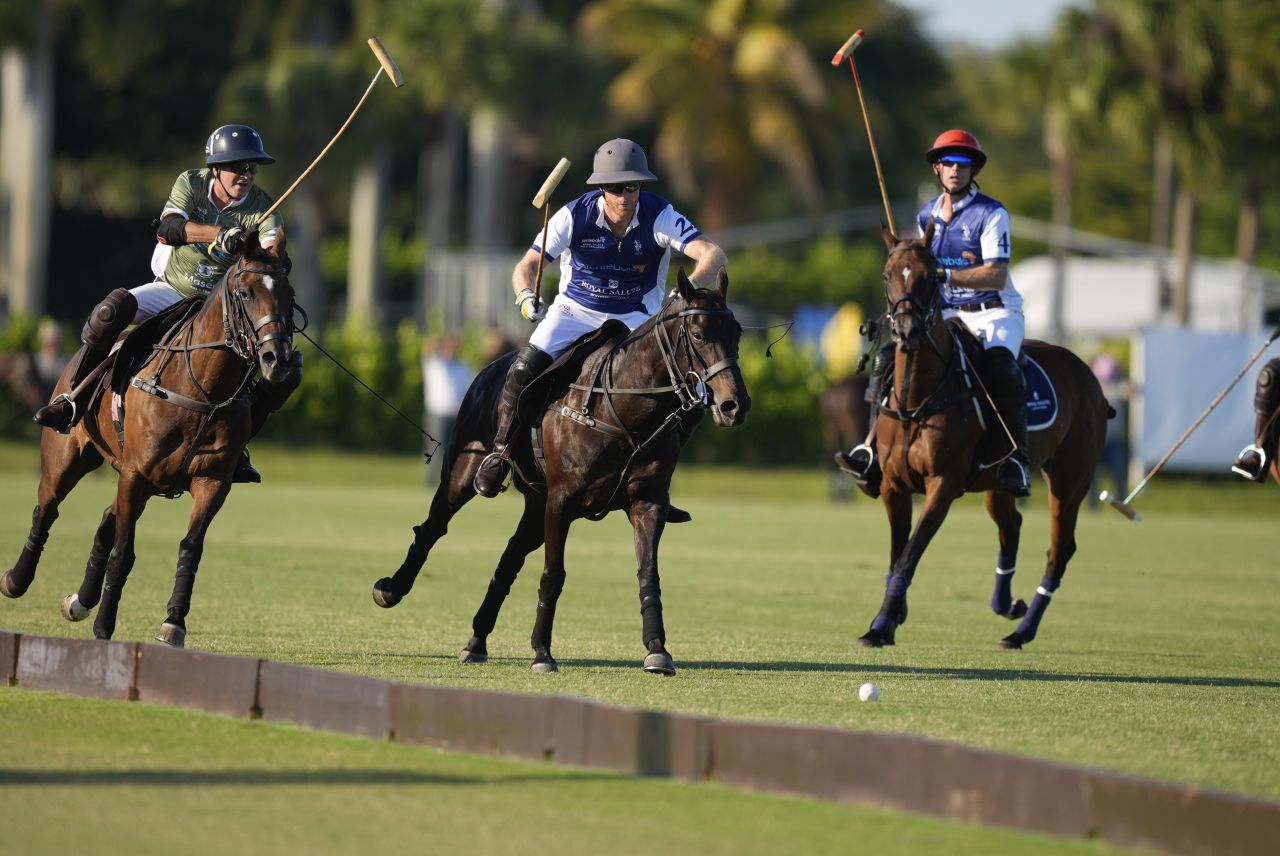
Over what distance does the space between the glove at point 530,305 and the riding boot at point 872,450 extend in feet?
7.91

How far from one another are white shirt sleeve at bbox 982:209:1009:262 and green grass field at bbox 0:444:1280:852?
250cm

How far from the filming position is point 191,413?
10.4 metres

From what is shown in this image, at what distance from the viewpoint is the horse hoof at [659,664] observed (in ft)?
32.2

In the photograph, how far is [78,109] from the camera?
4944 centimetres

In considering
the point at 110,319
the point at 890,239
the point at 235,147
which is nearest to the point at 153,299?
the point at 110,319

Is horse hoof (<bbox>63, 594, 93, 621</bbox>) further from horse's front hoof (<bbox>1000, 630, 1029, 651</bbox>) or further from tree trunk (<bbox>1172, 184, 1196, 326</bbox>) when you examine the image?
tree trunk (<bbox>1172, 184, 1196, 326</bbox>)

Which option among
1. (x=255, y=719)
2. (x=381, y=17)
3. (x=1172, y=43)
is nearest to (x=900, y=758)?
(x=255, y=719)

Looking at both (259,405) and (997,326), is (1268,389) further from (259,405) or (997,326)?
(259,405)

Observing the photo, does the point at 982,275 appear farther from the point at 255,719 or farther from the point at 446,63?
the point at 446,63

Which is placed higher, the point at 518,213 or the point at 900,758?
the point at 518,213

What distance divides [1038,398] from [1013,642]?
5.57 feet

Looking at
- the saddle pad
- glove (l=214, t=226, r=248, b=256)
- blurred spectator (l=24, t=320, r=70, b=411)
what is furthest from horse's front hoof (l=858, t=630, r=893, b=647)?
blurred spectator (l=24, t=320, r=70, b=411)

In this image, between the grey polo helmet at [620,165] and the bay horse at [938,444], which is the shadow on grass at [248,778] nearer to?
the grey polo helmet at [620,165]

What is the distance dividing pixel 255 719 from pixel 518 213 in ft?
161
